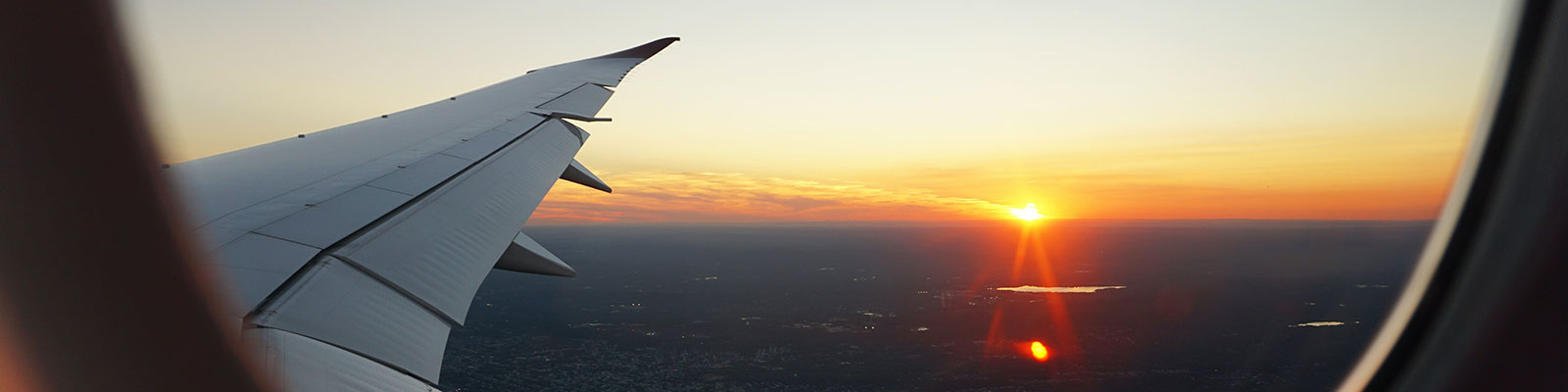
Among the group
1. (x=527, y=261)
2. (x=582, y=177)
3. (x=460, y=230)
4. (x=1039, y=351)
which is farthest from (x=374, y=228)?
(x=1039, y=351)

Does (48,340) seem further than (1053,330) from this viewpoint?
No

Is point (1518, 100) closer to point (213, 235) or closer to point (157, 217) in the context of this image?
point (157, 217)

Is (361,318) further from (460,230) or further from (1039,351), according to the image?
(1039,351)

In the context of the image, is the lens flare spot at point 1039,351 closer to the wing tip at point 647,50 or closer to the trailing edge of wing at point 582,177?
the wing tip at point 647,50

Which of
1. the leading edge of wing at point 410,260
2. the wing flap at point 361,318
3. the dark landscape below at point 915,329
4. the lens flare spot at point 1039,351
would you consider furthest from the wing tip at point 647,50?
the lens flare spot at point 1039,351

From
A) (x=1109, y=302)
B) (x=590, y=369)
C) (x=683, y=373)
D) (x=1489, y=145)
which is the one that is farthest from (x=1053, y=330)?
(x=1489, y=145)

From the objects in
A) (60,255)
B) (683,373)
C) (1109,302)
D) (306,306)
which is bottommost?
(1109,302)

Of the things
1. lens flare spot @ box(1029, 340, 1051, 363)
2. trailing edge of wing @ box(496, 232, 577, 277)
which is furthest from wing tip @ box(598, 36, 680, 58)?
lens flare spot @ box(1029, 340, 1051, 363)
